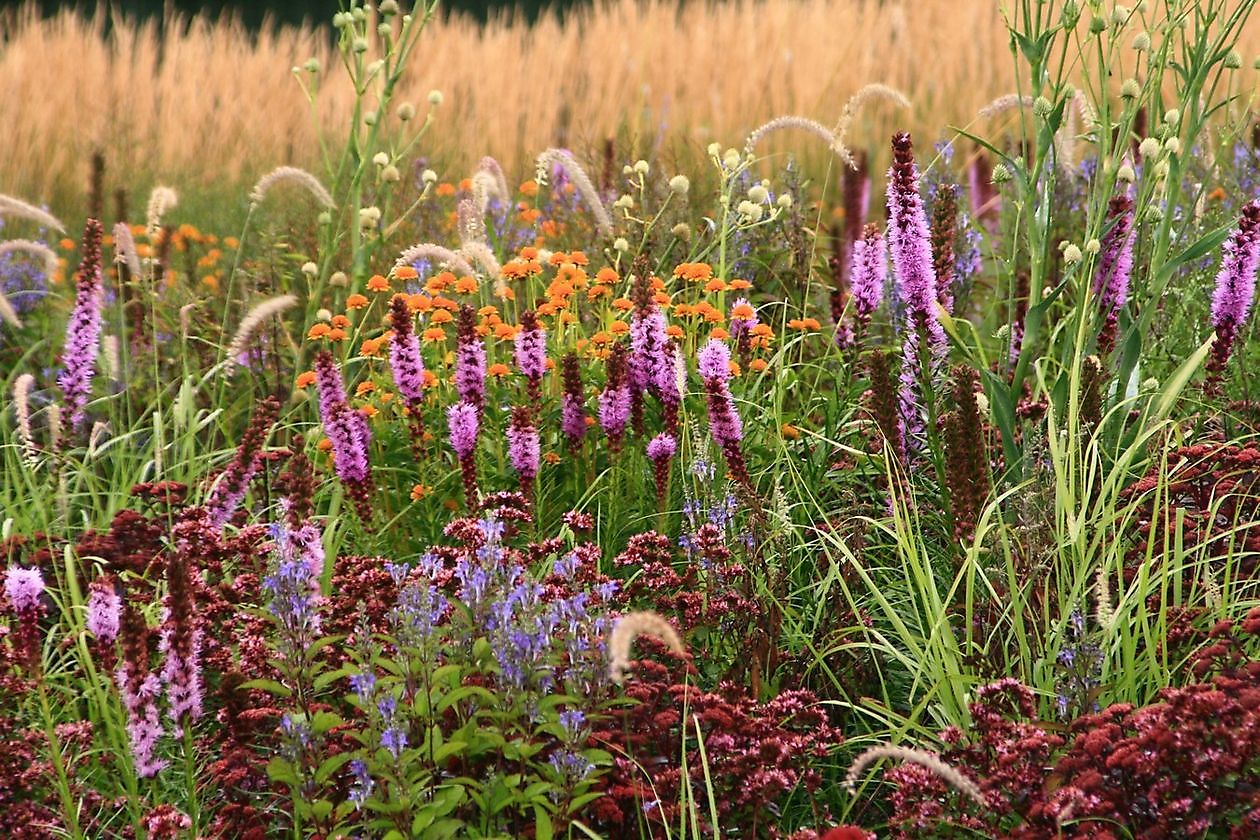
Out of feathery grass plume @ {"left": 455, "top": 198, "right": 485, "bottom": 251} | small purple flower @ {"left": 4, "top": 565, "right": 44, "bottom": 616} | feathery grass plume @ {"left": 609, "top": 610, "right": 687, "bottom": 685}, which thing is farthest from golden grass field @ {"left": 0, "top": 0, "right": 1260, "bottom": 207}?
feathery grass plume @ {"left": 609, "top": 610, "right": 687, "bottom": 685}

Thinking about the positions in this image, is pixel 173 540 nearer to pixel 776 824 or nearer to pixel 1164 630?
pixel 776 824

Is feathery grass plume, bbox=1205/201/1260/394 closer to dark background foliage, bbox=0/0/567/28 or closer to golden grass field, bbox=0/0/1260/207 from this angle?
golden grass field, bbox=0/0/1260/207

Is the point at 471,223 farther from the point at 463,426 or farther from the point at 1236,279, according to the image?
the point at 1236,279

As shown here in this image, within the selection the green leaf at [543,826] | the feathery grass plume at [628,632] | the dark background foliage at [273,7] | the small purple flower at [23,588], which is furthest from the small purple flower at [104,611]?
the dark background foliage at [273,7]

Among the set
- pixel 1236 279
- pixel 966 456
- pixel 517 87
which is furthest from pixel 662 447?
pixel 517 87

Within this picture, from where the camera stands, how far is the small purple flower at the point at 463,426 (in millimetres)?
3898

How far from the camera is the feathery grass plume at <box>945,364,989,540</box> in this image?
3.28 m

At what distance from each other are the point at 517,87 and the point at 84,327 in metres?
7.18

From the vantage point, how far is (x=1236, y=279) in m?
3.99

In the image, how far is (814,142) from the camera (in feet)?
33.1

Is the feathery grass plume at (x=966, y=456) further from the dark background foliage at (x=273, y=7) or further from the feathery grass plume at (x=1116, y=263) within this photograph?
the dark background foliage at (x=273, y=7)

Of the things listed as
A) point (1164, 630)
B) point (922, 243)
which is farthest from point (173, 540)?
point (1164, 630)

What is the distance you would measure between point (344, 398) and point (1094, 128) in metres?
2.24

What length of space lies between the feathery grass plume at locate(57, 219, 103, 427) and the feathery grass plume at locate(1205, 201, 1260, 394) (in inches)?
129
